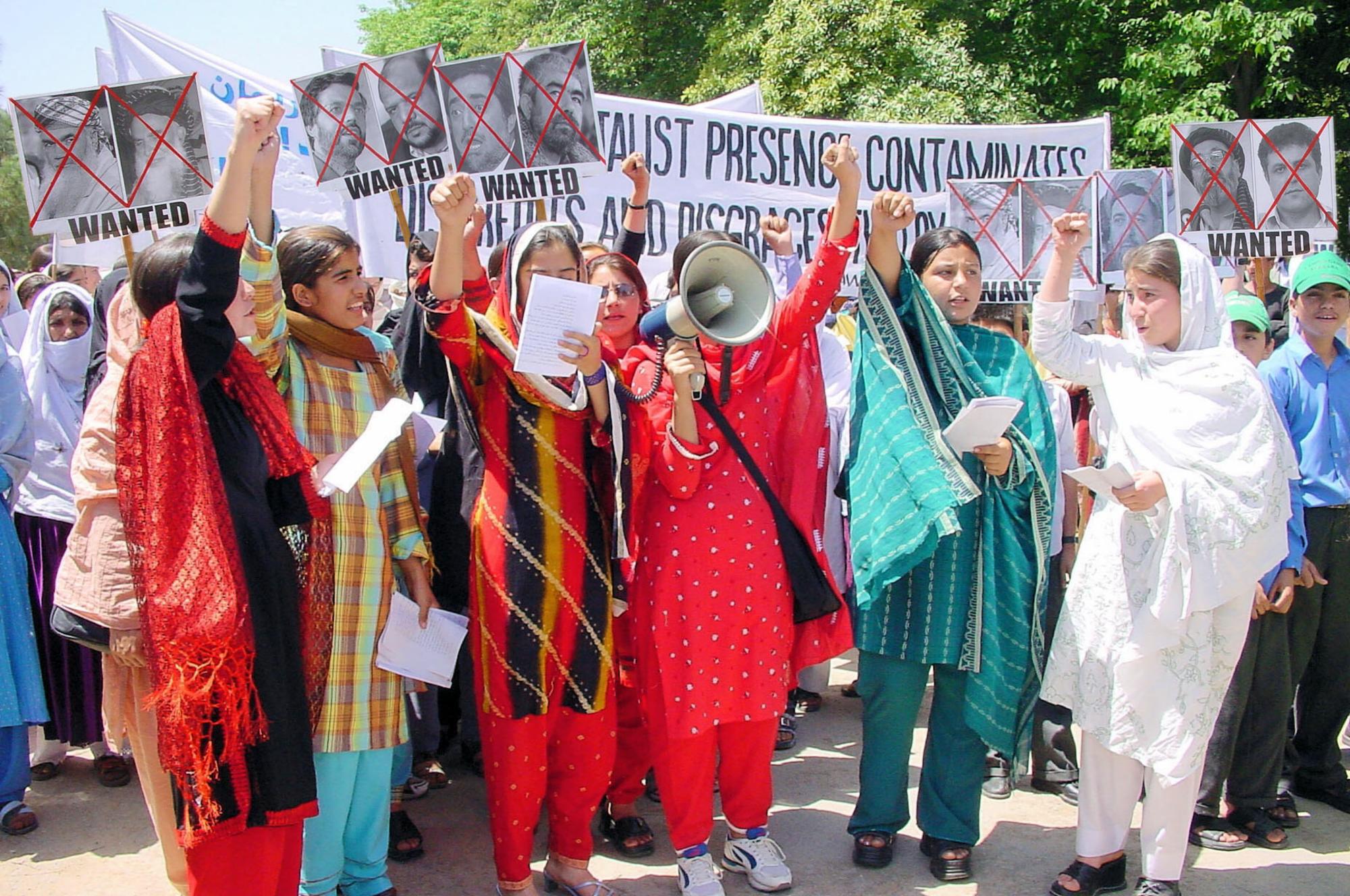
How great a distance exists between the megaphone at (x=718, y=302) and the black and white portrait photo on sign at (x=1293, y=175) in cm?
323

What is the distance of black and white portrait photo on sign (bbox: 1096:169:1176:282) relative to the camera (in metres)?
5.67

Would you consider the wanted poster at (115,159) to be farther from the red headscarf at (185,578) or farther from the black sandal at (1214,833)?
the black sandal at (1214,833)

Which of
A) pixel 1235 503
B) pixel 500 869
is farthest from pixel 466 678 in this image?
pixel 1235 503

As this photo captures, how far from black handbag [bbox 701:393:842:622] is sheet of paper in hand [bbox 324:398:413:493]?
0.94 m

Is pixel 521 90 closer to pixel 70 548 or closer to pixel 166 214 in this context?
pixel 166 214

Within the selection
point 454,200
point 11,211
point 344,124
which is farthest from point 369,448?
point 11,211

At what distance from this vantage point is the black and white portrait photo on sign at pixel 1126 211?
18.6 feet

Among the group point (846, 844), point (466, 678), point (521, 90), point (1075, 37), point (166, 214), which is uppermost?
point (1075, 37)

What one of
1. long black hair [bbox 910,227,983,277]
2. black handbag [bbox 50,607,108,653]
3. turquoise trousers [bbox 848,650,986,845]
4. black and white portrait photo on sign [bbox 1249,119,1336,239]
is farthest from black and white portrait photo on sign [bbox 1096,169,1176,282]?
black handbag [bbox 50,607,108,653]

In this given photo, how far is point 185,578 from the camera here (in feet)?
7.40

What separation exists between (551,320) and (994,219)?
11.7 feet

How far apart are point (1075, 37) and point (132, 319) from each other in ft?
49.6

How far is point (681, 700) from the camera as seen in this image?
10.3 ft

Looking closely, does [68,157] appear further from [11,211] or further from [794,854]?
[11,211]
